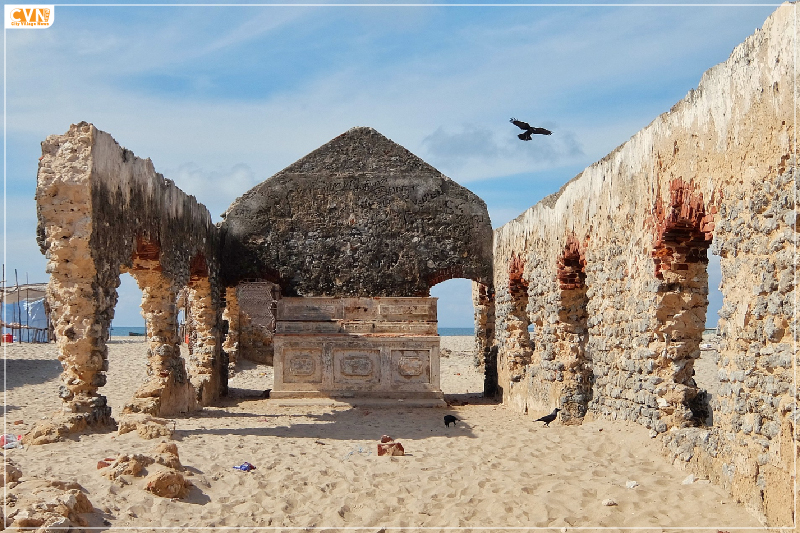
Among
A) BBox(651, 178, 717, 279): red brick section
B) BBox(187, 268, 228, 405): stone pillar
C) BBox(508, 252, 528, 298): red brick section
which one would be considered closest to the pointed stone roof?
BBox(187, 268, 228, 405): stone pillar

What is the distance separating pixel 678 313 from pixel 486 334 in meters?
9.79

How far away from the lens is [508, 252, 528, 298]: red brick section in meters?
13.5

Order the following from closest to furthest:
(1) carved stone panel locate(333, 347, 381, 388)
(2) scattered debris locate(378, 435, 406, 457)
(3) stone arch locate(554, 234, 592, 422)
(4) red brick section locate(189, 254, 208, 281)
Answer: (2) scattered debris locate(378, 435, 406, 457) < (3) stone arch locate(554, 234, 592, 422) < (4) red brick section locate(189, 254, 208, 281) < (1) carved stone panel locate(333, 347, 381, 388)

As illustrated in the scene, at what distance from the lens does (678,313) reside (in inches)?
301

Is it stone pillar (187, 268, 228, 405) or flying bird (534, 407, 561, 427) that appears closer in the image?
flying bird (534, 407, 561, 427)

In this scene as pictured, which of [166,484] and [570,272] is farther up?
Answer: [570,272]

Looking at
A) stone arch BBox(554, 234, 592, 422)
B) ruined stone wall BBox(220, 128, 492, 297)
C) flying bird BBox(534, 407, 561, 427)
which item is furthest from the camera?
ruined stone wall BBox(220, 128, 492, 297)

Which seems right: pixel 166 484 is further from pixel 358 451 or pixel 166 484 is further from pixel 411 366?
pixel 411 366

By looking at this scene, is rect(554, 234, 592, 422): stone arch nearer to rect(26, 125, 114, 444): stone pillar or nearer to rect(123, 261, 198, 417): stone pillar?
rect(123, 261, 198, 417): stone pillar

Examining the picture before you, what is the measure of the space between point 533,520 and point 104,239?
627cm

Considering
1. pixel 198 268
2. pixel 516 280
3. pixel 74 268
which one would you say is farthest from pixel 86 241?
pixel 516 280

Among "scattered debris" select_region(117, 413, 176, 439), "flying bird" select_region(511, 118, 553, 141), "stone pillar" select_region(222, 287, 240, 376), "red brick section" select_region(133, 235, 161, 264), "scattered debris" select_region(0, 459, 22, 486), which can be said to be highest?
"flying bird" select_region(511, 118, 553, 141)

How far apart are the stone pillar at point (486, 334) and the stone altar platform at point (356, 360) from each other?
158 centimetres

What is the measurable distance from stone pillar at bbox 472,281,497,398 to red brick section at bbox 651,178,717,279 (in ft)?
25.4
